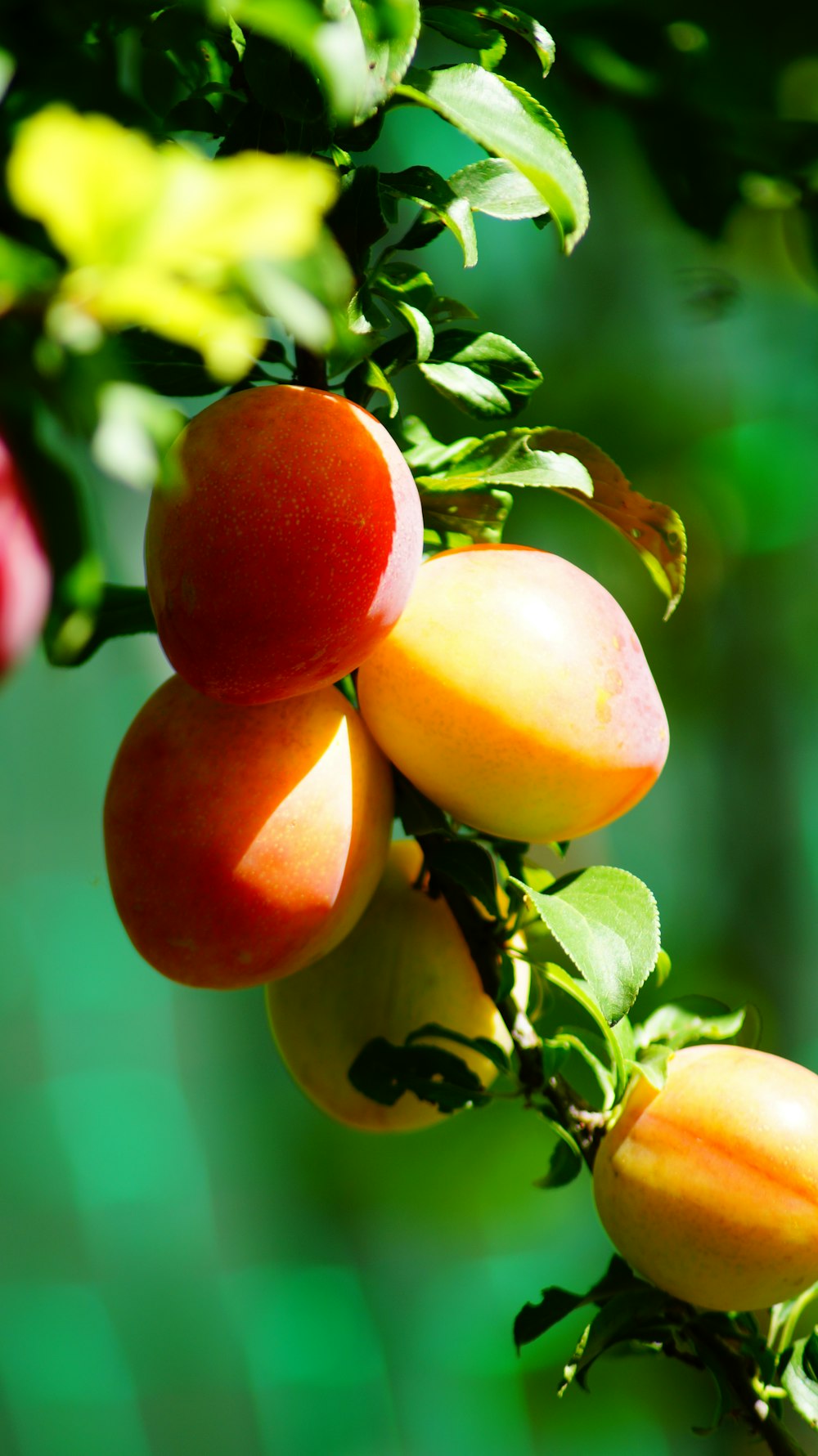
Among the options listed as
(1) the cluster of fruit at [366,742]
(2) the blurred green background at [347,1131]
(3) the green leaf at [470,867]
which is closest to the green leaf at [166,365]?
(1) the cluster of fruit at [366,742]

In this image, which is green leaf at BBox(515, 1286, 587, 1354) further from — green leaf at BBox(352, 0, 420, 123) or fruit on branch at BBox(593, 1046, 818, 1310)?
green leaf at BBox(352, 0, 420, 123)

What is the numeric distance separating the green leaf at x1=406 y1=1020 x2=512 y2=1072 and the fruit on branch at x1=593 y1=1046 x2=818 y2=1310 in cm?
4

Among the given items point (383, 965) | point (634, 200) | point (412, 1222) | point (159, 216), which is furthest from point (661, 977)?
point (634, 200)

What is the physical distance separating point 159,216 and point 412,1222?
3.37ft

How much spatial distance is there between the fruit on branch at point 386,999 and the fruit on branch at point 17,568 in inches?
9.6

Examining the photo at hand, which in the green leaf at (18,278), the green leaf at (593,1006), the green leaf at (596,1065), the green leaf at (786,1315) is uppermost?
the green leaf at (18,278)

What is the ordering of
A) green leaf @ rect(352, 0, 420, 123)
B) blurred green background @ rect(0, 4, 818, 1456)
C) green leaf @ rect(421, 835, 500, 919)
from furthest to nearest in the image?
blurred green background @ rect(0, 4, 818, 1456)
green leaf @ rect(421, 835, 500, 919)
green leaf @ rect(352, 0, 420, 123)

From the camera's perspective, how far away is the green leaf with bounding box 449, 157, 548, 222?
0.26m

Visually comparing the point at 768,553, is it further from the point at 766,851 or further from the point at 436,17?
the point at 436,17

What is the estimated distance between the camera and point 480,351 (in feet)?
0.97

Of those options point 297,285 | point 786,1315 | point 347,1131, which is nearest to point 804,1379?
point 786,1315

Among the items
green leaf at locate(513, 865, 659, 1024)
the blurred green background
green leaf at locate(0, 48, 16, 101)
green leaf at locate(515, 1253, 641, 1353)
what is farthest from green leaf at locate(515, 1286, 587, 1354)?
the blurred green background

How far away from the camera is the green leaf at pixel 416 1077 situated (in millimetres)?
335

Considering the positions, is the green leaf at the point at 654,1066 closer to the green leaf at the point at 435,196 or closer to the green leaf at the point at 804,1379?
the green leaf at the point at 804,1379
